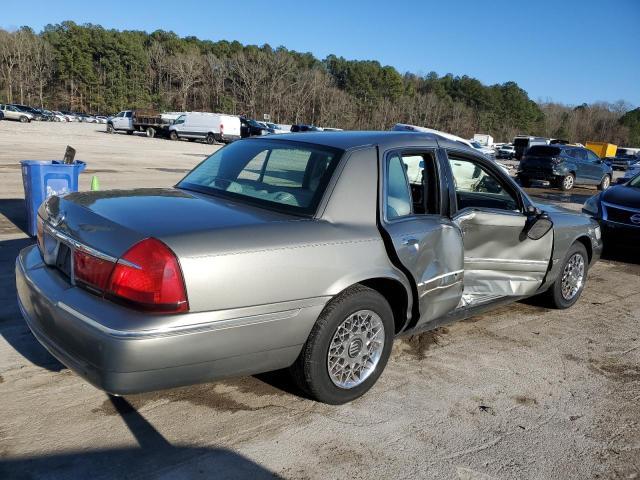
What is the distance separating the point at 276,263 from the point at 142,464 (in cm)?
117

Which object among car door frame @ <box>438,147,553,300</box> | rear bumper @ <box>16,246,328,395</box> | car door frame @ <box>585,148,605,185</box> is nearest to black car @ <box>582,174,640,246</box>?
car door frame @ <box>438,147,553,300</box>

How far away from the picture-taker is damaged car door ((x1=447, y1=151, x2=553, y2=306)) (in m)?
4.33

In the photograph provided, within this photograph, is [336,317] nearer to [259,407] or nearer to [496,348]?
[259,407]

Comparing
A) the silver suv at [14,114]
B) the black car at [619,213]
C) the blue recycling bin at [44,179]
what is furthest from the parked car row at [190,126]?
the blue recycling bin at [44,179]

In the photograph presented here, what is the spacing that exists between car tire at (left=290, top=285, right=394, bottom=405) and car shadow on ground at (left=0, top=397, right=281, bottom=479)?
62 cm

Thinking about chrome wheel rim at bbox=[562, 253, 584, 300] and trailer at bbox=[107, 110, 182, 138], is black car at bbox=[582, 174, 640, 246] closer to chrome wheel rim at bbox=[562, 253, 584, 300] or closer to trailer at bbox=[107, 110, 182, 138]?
chrome wheel rim at bbox=[562, 253, 584, 300]

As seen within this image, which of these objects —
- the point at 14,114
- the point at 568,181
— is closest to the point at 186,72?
the point at 14,114

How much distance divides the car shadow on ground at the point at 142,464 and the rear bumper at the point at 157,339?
38cm

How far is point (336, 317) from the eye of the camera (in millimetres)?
3162

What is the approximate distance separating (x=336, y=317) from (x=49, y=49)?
111753mm

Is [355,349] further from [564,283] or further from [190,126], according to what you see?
[190,126]

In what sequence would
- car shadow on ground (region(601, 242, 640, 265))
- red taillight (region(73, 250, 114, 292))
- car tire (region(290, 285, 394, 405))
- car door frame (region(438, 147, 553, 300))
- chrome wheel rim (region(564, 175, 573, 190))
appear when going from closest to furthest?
red taillight (region(73, 250, 114, 292)) < car tire (region(290, 285, 394, 405)) < car door frame (region(438, 147, 553, 300)) < car shadow on ground (region(601, 242, 640, 265)) < chrome wheel rim (region(564, 175, 573, 190))

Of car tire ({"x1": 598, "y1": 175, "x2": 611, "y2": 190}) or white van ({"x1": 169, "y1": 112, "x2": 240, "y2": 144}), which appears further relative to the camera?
white van ({"x1": 169, "y1": 112, "x2": 240, "y2": 144})

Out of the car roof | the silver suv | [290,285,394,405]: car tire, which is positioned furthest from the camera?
the silver suv
